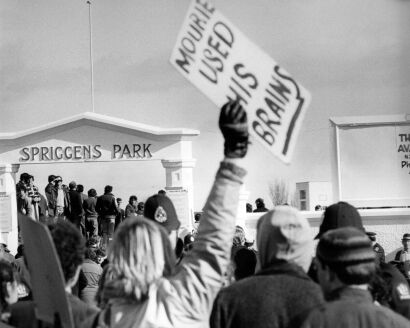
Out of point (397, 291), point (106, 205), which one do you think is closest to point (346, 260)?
point (397, 291)

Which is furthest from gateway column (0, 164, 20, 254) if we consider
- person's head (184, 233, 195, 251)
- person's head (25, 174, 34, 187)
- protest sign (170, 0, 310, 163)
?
protest sign (170, 0, 310, 163)

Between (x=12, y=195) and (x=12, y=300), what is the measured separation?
61.8 feet

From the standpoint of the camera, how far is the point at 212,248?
416cm

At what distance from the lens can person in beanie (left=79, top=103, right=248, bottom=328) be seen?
416cm

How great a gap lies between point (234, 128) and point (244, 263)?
428 cm

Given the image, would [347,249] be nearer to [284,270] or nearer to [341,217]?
[284,270]

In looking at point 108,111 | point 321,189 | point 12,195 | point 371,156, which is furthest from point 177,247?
point 108,111

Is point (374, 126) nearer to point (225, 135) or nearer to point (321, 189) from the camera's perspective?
point (225, 135)

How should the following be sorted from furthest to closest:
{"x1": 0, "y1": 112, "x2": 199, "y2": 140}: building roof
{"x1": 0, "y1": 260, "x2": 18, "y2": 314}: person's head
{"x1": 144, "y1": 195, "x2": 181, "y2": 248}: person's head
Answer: {"x1": 0, "y1": 112, "x2": 199, "y2": 140}: building roof
{"x1": 144, "y1": 195, "x2": 181, "y2": 248}: person's head
{"x1": 0, "y1": 260, "x2": 18, "y2": 314}: person's head

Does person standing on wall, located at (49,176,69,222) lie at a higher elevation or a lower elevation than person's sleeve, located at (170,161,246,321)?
higher

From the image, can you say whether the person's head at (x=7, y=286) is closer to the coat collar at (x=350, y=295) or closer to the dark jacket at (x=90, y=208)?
the coat collar at (x=350, y=295)

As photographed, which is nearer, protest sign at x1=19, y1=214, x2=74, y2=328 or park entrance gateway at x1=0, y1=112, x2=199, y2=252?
protest sign at x1=19, y1=214, x2=74, y2=328

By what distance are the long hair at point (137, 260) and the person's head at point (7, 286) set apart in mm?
1276

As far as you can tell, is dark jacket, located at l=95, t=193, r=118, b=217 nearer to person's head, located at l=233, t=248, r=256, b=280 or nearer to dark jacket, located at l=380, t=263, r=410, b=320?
person's head, located at l=233, t=248, r=256, b=280
